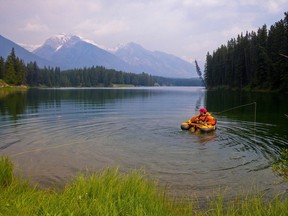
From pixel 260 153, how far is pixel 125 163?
8.00m

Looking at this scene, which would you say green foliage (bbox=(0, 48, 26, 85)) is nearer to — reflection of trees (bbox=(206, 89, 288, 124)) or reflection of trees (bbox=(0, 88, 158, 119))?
reflection of trees (bbox=(0, 88, 158, 119))

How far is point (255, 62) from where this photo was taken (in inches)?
4107

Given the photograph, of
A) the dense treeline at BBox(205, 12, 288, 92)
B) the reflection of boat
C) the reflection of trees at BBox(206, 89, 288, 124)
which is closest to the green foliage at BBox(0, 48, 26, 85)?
the dense treeline at BBox(205, 12, 288, 92)

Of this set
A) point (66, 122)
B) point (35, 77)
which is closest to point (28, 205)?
point (66, 122)

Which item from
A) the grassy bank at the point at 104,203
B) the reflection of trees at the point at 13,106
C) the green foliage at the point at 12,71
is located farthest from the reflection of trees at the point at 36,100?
the green foliage at the point at 12,71

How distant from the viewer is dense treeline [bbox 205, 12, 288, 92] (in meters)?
81.1

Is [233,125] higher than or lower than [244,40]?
lower

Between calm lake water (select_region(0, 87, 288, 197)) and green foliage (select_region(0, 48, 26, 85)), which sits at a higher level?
green foliage (select_region(0, 48, 26, 85))

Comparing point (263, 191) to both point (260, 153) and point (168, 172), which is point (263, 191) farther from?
point (260, 153)

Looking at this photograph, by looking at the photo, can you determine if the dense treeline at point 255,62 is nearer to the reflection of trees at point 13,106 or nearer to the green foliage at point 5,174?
the reflection of trees at point 13,106

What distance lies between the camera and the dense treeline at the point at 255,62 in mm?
81125

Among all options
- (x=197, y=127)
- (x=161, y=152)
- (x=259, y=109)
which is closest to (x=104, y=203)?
(x=161, y=152)

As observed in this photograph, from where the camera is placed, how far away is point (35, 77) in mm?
193750

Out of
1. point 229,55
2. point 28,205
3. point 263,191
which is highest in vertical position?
point 229,55
